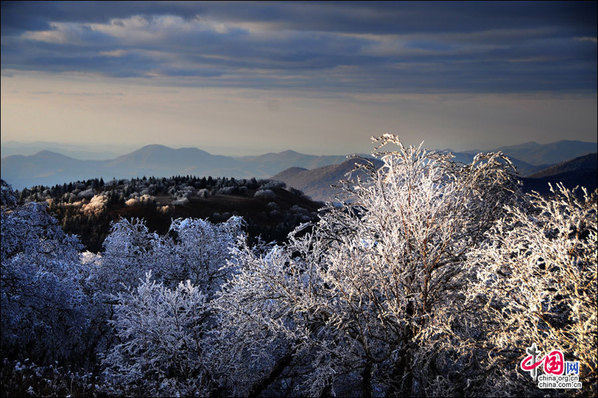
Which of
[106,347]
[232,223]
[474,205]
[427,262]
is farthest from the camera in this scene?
[232,223]

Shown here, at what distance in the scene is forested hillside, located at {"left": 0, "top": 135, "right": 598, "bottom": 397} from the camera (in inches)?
371

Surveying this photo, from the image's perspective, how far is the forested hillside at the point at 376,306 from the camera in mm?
9422

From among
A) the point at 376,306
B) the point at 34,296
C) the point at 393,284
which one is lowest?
the point at 34,296

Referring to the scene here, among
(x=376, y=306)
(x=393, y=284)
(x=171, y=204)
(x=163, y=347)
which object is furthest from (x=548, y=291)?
(x=171, y=204)

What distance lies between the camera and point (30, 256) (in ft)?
46.7

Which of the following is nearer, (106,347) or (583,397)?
(583,397)

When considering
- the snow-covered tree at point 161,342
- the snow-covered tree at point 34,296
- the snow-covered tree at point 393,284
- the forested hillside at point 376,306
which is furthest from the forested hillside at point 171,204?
the snow-covered tree at point 393,284

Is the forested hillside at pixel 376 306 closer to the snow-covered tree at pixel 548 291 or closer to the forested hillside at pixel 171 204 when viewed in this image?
the snow-covered tree at pixel 548 291

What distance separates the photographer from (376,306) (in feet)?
38.3

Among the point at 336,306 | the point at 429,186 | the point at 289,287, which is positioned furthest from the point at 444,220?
the point at 289,287

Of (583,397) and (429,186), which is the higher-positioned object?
(429,186)

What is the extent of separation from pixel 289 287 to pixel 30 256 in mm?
7758

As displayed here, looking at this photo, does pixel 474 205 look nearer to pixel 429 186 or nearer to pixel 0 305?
pixel 429 186

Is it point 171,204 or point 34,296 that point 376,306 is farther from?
point 171,204
